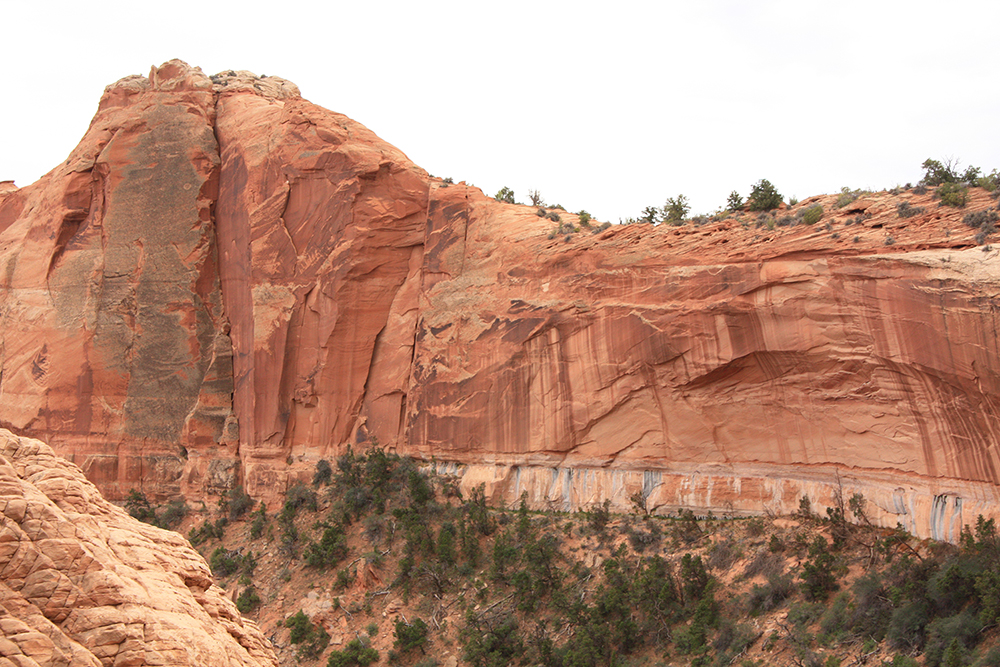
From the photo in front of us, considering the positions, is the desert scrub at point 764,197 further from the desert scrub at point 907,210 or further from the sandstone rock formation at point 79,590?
the sandstone rock formation at point 79,590

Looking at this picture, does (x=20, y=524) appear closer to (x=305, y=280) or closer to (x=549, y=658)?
(x=549, y=658)

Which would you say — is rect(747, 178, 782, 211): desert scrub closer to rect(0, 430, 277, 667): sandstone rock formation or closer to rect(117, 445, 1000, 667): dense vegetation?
rect(117, 445, 1000, 667): dense vegetation

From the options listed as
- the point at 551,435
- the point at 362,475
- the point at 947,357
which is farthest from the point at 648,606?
the point at 362,475

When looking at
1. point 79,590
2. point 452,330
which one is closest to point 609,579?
point 452,330

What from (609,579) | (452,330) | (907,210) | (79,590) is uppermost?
(907,210)

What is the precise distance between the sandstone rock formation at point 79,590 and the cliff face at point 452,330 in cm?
1804

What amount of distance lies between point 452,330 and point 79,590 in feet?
79.6

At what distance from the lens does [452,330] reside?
31.3 m

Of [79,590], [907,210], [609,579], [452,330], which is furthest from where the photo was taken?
[452,330]

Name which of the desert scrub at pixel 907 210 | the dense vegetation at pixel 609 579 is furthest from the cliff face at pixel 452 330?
the dense vegetation at pixel 609 579

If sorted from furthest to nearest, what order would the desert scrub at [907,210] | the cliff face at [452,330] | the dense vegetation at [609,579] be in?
the desert scrub at [907,210]
the cliff face at [452,330]
the dense vegetation at [609,579]

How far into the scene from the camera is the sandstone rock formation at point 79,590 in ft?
22.4

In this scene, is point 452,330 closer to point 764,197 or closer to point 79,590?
point 764,197

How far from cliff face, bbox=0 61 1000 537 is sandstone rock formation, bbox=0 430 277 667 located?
18.0 m
